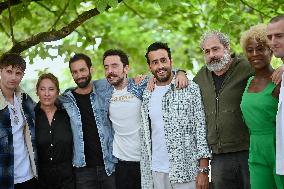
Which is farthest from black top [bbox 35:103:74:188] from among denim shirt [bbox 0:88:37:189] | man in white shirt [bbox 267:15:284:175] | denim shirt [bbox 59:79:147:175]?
man in white shirt [bbox 267:15:284:175]

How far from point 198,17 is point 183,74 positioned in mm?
4248

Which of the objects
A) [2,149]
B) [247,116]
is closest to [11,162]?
[2,149]

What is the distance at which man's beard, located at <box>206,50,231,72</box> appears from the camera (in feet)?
17.5

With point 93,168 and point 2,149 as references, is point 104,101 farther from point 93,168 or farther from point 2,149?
point 2,149

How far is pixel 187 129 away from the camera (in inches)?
208

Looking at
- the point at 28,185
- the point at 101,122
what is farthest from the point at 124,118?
the point at 28,185

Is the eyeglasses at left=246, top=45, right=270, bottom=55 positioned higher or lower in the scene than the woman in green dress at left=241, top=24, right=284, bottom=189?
higher

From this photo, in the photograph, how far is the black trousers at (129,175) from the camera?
572 centimetres

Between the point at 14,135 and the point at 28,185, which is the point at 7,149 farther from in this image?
the point at 28,185

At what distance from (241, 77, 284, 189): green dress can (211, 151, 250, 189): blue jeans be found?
0.40m

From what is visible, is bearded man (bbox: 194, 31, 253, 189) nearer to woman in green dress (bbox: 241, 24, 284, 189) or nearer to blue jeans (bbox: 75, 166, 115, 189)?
woman in green dress (bbox: 241, 24, 284, 189)

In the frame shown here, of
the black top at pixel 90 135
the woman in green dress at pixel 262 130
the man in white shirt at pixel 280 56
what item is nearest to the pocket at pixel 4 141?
the black top at pixel 90 135

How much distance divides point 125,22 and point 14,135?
312 inches

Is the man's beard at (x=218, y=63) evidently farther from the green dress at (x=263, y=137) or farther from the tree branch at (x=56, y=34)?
the tree branch at (x=56, y=34)
